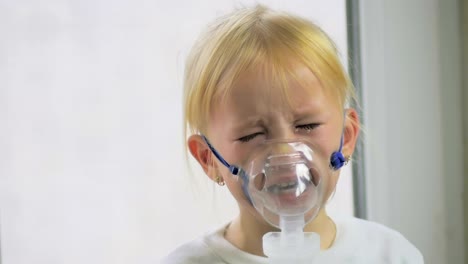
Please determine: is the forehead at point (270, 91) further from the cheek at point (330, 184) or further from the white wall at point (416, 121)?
the white wall at point (416, 121)

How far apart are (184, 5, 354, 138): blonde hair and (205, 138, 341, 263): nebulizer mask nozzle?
3.3 inches

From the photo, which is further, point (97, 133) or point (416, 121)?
point (416, 121)

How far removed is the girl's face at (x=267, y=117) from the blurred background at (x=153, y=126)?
17 centimetres

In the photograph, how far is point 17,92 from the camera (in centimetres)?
80

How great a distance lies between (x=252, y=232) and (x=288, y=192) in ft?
0.56

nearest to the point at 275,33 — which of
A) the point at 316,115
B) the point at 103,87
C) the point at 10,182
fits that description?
the point at 316,115

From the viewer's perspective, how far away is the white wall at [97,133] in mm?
806

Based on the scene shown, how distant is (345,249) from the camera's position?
2.70 ft

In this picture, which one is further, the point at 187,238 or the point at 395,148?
the point at 395,148

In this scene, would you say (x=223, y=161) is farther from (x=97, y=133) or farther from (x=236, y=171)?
(x=97, y=133)

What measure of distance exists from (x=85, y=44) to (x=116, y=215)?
257 mm

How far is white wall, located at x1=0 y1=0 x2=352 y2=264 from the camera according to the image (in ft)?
2.64

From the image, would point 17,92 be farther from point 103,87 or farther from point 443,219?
point 443,219

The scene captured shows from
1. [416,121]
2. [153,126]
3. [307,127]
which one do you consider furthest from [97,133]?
[416,121]
